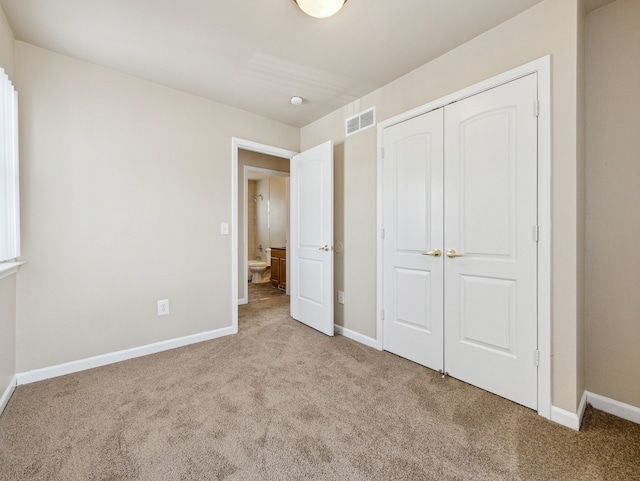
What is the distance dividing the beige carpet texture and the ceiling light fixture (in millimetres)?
2386

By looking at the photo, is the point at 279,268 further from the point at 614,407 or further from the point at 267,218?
the point at 614,407

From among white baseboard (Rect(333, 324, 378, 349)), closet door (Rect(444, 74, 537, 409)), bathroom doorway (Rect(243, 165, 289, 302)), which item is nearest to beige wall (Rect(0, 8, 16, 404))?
white baseboard (Rect(333, 324, 378, 349))

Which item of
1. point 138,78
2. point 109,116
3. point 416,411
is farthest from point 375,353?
point 138,78

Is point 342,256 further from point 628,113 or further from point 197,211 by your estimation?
point 628,113

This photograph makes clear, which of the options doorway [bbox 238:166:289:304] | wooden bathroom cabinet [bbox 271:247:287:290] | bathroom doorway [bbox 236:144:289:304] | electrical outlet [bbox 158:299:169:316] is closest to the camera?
electrical outlet [bbox 158:299:169:316]

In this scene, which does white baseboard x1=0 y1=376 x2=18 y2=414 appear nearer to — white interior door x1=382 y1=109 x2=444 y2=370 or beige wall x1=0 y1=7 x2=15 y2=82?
beige wall x1=0 y1=7 x2=15 y2=82

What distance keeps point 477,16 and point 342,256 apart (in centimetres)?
223

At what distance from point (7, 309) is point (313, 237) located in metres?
2.52

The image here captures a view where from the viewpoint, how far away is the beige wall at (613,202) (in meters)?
1.67

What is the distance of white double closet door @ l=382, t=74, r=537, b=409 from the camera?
1812 millimetres

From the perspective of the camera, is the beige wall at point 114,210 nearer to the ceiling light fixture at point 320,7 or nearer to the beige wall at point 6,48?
the beige wall at point 6,48

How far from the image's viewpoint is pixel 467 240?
2094mm

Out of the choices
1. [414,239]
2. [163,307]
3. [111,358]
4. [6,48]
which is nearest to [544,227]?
[414,239]

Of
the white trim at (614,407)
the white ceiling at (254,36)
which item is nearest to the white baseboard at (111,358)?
the white ceiling at (254,36)
